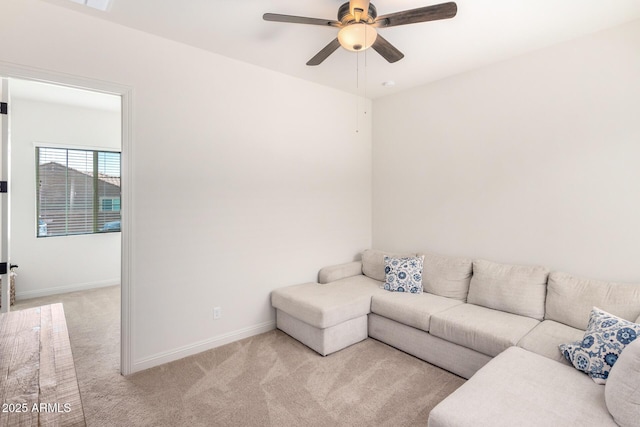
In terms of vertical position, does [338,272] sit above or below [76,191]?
below

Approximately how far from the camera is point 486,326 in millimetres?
2486

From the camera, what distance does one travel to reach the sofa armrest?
379cm

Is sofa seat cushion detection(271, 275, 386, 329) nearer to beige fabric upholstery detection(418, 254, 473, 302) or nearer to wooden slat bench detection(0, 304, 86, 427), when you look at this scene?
beige fabric upholstery detection(418, 254, 473, 302)

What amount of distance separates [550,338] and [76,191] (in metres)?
6.33

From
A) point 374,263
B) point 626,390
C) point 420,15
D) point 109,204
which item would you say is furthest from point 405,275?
point 109,204

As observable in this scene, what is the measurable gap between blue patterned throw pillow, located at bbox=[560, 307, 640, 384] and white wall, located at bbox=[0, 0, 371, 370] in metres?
2.56

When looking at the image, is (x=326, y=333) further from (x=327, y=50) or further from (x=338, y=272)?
(x=327, y=50)

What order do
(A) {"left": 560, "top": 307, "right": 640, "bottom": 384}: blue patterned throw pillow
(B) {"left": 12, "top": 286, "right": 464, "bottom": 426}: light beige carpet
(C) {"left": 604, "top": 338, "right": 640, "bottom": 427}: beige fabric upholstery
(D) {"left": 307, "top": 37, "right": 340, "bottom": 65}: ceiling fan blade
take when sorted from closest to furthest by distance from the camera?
(C) {"left": 604, "top": 338, "right": 640, "bottom": 427}: beige fabric upholstery → (A) {"left": 560, "top": 307, "right": 640, "bottom": 384}: blue patterned throw pillow → (B) {"left": 12, "top": 286, "right": 464, "bottom": 426}: light beige carpet → (D) {"left": 307, "top": 37, "right": 340, "bottom": 65}: ceiling fan blade

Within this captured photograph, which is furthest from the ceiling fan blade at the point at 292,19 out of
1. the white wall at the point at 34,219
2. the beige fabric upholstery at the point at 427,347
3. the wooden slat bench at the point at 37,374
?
the white wall at the point at 34,219

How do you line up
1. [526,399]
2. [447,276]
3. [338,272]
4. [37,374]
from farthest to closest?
[338,272] < [447,276] < [526,399] < [37,374]

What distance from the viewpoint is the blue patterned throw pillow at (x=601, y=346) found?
177 cm

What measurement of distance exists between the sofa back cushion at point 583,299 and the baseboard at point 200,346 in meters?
2.65

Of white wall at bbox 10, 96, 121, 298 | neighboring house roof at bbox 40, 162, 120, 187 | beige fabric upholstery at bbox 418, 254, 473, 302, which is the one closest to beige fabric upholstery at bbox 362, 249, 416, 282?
beige fabric upholstery at bbox 418, 254, 473, 302

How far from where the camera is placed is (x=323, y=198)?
3945 millimetres
